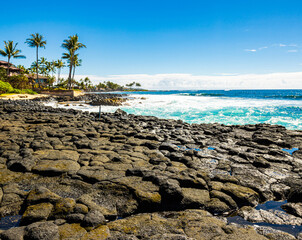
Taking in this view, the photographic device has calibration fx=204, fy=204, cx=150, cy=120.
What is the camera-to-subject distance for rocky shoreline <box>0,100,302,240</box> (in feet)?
10.3

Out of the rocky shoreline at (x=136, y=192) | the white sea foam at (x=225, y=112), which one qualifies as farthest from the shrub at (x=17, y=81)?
the rocky shoreline at (x=136, y=192)

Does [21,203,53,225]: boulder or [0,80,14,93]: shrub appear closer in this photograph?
[21,203,53,225]: boulder

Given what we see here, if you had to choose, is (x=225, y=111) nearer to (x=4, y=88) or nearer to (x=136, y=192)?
(x=136, y=192)

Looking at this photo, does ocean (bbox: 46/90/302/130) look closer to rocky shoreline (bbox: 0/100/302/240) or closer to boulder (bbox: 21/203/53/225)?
rocky shoreline (bbox: 0/100/302/240)

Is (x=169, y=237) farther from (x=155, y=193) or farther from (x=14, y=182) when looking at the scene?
(x=14, y=182)

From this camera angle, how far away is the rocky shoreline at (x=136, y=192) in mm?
3137

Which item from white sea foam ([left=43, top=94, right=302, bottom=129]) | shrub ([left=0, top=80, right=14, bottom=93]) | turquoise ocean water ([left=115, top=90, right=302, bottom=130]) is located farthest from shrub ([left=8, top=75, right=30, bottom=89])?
turquoise ocean water ([left=115, top=90, right=302, bottom=130])

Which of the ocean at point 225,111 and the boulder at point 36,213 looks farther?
the ocean at point 225,111

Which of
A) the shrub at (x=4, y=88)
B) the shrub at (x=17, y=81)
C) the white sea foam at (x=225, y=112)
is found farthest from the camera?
the shrub at (x=17, y=81)

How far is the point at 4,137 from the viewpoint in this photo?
7738mm

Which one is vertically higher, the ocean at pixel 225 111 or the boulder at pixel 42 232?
the ocean at pixel 225 111

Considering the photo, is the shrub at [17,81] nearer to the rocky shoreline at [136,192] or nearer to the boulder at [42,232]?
the rocky shoreline at [136,192]

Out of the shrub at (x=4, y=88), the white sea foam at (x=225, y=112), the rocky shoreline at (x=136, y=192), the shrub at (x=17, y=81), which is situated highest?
the shrub at (x=17, y=81)

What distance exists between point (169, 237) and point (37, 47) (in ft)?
179
